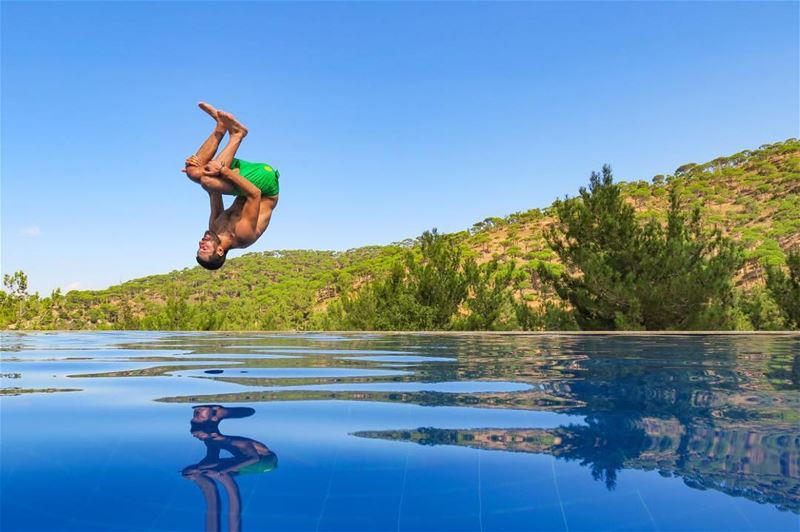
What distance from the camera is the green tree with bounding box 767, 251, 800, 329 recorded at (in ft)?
35.7

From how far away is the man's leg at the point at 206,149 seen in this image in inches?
178

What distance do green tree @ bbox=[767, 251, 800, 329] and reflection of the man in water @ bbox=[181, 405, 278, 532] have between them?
12.1 meters

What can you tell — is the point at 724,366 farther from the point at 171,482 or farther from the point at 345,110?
the point at 345,110

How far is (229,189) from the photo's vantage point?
472 centimetres

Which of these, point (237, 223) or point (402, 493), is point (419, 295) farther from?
point (402, 493)

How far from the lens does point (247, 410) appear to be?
7.48 ft

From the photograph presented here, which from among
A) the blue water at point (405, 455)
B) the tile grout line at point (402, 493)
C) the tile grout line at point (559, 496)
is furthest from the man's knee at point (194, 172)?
the tile grout line at point (559, 496)

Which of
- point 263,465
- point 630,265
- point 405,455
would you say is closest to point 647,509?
point 405,455

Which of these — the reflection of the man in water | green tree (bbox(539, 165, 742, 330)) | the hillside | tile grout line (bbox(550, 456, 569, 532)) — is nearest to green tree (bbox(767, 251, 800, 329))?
green tree (bbox(539, 165, 742, 330))

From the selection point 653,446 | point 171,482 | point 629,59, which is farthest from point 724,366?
point 629,59

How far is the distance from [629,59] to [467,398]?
14.3 m

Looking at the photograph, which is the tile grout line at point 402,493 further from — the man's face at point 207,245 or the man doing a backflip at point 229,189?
the man's face at point 207,245

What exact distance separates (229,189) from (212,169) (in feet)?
0.88

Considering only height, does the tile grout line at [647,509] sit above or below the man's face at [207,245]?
below
